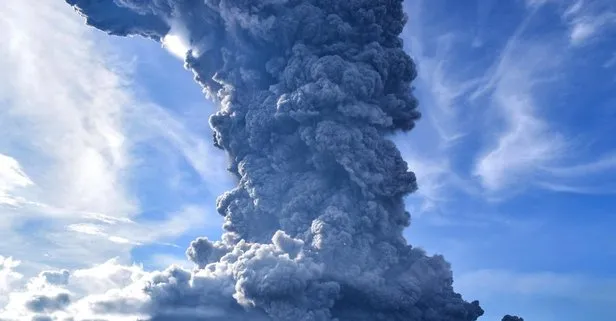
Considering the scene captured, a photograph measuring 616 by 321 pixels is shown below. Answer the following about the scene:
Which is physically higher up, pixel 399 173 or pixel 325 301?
pixel 399 173

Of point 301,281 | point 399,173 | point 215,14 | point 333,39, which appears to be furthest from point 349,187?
point 215,14

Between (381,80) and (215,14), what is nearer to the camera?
(381,80)

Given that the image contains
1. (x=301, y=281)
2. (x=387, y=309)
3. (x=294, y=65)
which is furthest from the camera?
(x=294, y=65)

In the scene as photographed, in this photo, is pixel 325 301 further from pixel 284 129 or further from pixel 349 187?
pixel 284 129

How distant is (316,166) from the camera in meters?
43.0

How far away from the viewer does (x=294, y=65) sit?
44.2 metres

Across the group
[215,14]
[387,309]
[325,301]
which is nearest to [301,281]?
[325,301]

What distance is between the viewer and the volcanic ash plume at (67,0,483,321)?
3988 cm

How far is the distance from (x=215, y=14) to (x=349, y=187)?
57.2 feet

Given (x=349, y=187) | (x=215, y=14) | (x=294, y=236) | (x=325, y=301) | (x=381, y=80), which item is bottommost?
(x=325, y=301)

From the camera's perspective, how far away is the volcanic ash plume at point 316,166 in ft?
131

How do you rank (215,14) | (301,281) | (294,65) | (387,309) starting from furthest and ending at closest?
(215,14)
(294,65)
(387,309)
(301,281)

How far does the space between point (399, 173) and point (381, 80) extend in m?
6.72

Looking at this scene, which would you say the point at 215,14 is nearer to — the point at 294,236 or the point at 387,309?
the point at 294,236
